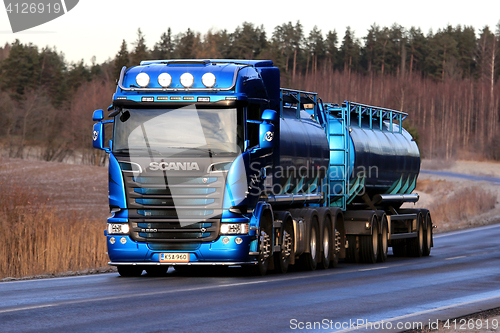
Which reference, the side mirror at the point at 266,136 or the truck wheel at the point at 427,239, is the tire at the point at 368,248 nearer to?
the truck wheel at the point at 427,239

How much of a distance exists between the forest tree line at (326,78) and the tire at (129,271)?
81.4m

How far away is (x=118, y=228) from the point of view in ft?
48.3

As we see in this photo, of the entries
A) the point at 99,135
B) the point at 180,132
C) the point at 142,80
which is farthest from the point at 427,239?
→ the point at 99,135

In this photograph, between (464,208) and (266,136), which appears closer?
(266,136)

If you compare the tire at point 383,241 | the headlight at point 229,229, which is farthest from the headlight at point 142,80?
the tire at point 383,241

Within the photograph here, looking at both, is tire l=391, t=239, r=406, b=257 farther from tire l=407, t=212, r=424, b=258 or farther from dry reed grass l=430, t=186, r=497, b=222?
dry reed grass l=430, t=186, r=497, b=222

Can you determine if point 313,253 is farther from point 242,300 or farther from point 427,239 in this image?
point 427,239

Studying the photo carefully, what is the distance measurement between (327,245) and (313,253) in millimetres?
879

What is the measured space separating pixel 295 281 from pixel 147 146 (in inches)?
142

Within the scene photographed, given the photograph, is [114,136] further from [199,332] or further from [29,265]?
[199,332]

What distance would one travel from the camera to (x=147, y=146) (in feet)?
47.1

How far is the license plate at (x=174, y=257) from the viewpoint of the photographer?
572 inches

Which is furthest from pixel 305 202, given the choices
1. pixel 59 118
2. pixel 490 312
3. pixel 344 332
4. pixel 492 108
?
Result: pixel 492 108

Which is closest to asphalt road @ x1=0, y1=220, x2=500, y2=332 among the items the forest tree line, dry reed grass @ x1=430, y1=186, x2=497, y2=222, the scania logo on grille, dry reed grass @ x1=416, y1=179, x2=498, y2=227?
the scania logo on grille
